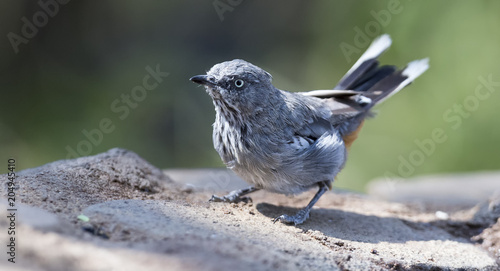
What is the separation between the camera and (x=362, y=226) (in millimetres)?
4582

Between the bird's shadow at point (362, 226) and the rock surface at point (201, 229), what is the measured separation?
1 centimetres

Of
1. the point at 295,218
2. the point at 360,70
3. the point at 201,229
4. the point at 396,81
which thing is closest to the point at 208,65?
the point at 360,70

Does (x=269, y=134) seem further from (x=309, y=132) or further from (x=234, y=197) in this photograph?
(x=234, y=197)

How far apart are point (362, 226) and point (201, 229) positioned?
6.74 ft

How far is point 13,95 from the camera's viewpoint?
30.0ft

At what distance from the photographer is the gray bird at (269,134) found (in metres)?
4.14

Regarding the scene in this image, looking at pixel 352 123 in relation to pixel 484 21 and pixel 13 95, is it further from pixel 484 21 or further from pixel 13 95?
pixel 13 95

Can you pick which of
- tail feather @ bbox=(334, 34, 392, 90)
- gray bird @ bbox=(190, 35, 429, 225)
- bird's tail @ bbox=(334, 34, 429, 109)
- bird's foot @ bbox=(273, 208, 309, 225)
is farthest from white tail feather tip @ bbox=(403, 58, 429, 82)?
bird's foot @ bbox=(273, 208, 309, 225)

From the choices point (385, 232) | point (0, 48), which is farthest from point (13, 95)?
point (385, 232)

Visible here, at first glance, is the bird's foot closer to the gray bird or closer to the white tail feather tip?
the gray bird

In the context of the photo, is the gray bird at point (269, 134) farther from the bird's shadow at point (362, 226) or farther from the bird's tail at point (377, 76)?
the bird's tail at point (377, 76)

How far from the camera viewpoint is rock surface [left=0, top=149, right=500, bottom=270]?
251cm

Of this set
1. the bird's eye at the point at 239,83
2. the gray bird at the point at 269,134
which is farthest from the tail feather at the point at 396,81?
the bird's eye at the point at 239,83

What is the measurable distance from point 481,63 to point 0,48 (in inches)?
344
